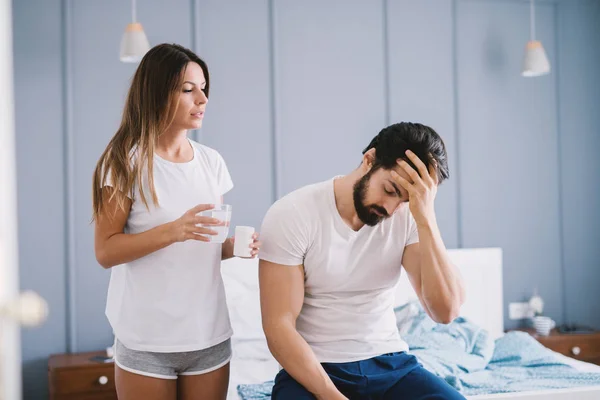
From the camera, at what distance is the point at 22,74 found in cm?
325

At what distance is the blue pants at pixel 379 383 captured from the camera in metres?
1.71

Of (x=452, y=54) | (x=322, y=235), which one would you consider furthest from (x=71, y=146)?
(x=452, y=54)

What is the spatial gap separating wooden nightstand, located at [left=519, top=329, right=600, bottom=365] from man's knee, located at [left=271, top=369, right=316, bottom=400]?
2292 mm

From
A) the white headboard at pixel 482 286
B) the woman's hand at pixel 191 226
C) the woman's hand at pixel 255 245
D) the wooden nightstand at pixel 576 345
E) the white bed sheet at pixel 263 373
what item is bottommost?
the wooden nightstand at pixel 576 345

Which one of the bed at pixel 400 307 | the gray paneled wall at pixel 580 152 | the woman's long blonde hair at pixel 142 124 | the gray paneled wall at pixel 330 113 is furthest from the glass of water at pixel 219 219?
the gray paneled wall at pixel 580 152

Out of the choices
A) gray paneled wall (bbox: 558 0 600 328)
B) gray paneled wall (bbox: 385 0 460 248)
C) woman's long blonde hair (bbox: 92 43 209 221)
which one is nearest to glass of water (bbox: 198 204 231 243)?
woman's long blonde hair (bbox: 92 43 209 221)

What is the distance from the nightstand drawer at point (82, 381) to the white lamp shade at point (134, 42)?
1526mm

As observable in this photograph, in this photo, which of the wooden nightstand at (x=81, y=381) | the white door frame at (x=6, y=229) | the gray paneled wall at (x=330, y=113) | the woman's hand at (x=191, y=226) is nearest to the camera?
the white door frame at (x=6, y=229)

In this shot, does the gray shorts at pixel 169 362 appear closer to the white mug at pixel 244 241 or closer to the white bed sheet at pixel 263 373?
the white mug at pixel 244 241

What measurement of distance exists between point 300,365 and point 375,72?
8.06 ft

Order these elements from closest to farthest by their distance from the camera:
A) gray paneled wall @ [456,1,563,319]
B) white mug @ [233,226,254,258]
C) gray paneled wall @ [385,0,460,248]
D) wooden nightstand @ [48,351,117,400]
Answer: white mug @ [233,226,254,258] < wooden nightstand @ [48,351,117,400] < gray paneled wall @ [385,0,460,248] < gray paneled wall @ [456,1,563,319]

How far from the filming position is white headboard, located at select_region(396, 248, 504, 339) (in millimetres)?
3734

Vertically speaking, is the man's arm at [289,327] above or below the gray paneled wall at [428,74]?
below

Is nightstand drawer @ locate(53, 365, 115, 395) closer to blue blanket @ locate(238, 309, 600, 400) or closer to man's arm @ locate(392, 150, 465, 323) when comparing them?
blue blanket @ locate(238, 309, 600, 400)
